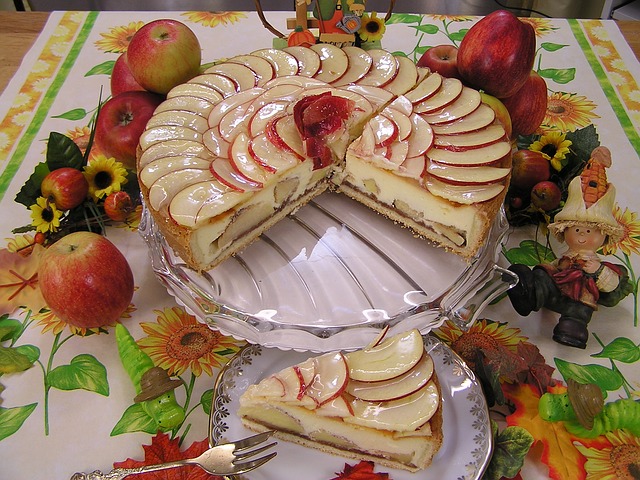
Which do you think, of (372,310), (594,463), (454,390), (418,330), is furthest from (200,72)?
(594,463)

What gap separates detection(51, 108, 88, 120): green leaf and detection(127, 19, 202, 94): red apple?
1.47ft

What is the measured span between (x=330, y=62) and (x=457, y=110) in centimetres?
53

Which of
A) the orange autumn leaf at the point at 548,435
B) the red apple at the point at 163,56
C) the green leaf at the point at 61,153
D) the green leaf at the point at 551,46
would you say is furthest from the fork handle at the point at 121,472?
the green leaf at the point at 551,46

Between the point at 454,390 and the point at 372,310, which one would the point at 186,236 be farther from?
the point at 454,390

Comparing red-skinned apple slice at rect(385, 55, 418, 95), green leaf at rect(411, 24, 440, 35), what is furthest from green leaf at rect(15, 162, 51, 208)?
green leaf at rect(411, 24, 440, 35)

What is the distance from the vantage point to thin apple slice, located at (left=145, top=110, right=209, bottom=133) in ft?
6.34

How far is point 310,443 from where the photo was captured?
56.2 inches

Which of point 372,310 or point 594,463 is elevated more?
point 372,310

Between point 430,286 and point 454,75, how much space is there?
104cm

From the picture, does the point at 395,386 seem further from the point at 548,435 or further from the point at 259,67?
the point at 259,67

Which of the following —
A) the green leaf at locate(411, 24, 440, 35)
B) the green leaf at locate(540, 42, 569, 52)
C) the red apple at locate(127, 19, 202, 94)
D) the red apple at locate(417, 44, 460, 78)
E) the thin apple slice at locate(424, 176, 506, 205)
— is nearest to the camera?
the thin apple slice at locate(424, 176, 506, 205)

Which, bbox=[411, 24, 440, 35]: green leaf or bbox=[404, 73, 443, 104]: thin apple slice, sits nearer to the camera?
bbox=[404, 73, 443, 104]: thin apple slice

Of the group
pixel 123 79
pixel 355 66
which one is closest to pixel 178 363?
pixel 355 66

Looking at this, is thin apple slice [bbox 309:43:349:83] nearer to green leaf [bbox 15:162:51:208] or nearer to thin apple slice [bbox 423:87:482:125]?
thin apple slice [bbox 423:87:482:125]
